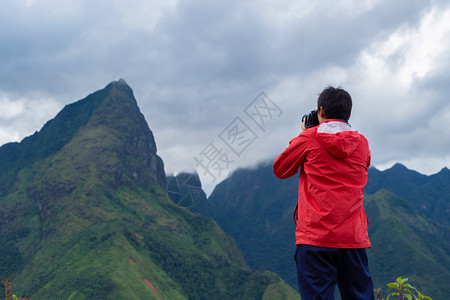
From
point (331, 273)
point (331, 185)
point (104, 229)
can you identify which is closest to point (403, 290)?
point (331, 273)

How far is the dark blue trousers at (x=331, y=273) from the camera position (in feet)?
7.91

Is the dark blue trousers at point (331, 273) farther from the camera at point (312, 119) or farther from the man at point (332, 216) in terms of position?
the camera at point (312, 119)

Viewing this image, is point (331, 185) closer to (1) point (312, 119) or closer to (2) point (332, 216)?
(2) point (332, 216)

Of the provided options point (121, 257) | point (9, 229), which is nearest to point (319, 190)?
point (121, 257)

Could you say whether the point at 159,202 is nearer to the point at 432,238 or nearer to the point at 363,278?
the point at 432,238

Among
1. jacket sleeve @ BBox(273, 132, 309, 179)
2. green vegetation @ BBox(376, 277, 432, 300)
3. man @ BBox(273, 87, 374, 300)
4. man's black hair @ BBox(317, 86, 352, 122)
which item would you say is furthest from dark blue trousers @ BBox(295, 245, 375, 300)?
→ man's black hair @ BBox(317, 86, 352, 122)

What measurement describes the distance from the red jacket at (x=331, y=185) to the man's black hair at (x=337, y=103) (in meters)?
0.14

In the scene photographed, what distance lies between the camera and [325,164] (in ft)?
8.27

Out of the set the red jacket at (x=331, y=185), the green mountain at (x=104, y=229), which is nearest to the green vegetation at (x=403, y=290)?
the red jacket at (x=331, y=185)

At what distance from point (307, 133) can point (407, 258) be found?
129155 millimetres

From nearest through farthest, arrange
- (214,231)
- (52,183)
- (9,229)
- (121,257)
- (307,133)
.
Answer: (307,133) < (121,257) < (9,229) < (52,183) < (214,231)

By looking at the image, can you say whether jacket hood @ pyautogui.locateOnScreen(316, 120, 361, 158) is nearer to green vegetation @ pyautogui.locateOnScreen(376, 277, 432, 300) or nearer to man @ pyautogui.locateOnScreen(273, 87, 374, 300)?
man @ pyautogui.locateOnScreen(273, 87, 374, 300)

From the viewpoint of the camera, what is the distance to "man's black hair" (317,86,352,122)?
2779 mm

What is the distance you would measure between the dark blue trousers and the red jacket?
66mm
